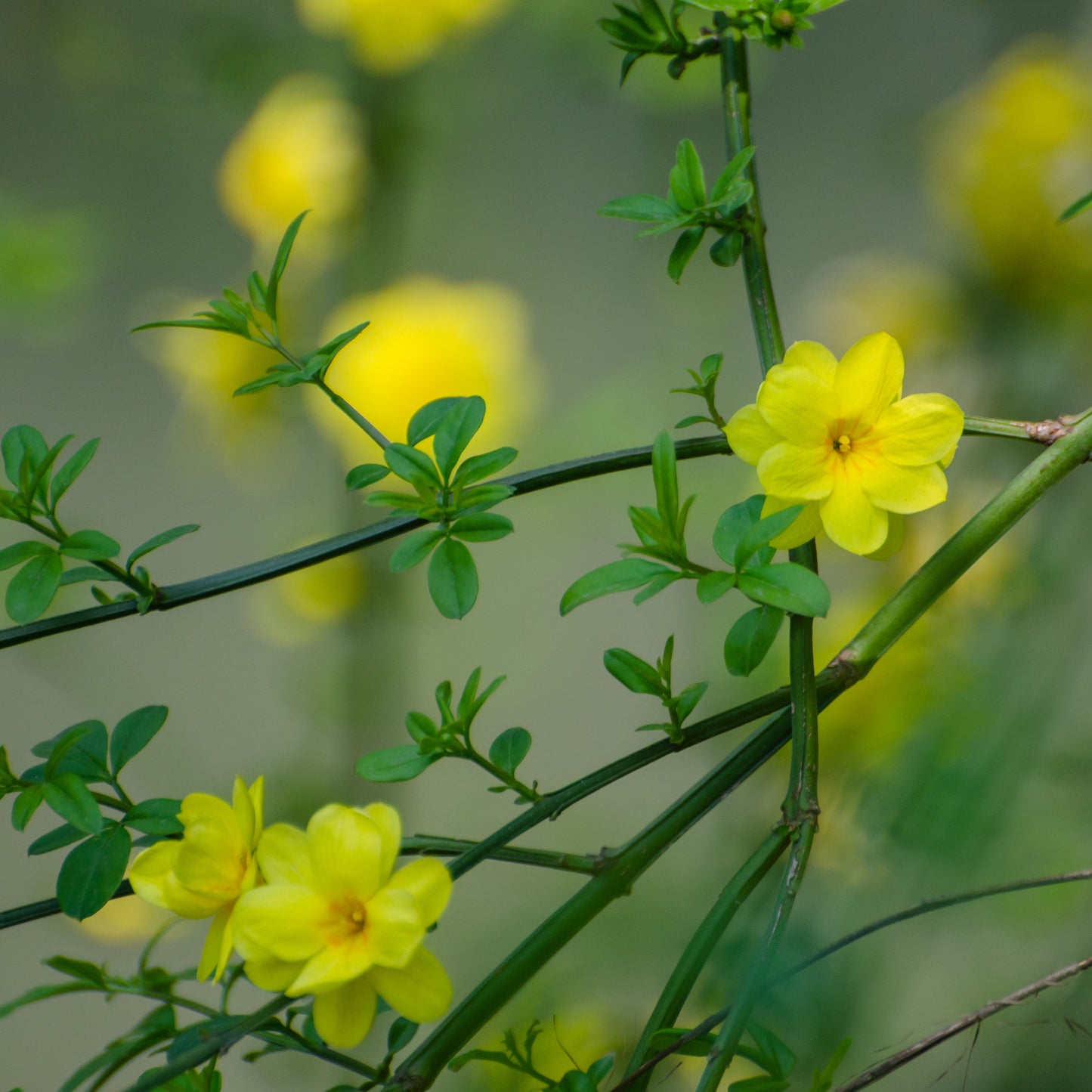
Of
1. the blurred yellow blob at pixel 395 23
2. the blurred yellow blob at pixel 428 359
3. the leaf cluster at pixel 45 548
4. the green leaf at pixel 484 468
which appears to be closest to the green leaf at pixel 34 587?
the leaf cluster at pixel 45 548

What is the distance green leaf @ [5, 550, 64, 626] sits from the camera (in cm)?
22

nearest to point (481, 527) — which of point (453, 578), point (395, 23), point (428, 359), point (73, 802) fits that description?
point (453, 578)

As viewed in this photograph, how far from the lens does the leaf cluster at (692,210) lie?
0.75ft

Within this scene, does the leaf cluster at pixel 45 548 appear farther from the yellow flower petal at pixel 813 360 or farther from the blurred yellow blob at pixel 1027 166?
the blurred yellow blob at pixel 1027 166

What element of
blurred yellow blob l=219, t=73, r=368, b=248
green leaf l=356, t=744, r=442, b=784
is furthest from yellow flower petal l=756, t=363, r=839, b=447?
blurred yellow blob l=219, t=73, r=368, b=248

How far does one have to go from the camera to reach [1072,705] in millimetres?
417

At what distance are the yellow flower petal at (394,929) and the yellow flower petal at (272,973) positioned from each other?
0.02 metres

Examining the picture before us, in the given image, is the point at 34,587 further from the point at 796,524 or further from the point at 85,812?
the point at 796,524

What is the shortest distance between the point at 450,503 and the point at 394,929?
10cm

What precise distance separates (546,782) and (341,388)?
9.6 inches

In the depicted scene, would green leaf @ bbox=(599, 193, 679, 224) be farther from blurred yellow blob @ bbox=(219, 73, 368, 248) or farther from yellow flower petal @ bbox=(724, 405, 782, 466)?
blurred yellow blob @ bbox=(219, 73, 368, 248)

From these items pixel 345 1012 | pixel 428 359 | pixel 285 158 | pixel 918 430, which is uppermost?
pixel 285 158

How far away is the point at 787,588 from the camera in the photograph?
192 mm

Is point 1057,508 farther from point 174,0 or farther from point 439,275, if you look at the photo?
point 174,0
